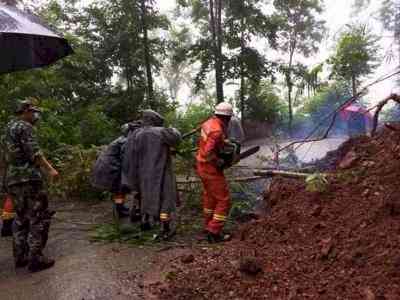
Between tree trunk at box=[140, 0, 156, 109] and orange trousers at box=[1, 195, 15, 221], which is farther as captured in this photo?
tree trunk at box=[140, 0, 156, 109]

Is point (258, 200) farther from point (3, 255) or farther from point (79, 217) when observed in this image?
point (3, 255)

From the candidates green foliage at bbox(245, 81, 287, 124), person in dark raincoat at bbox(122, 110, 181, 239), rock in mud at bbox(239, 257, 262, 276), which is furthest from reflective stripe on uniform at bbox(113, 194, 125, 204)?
green foliage at bbox(245, 81, 287, 124)

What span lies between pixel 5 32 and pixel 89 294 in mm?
2559

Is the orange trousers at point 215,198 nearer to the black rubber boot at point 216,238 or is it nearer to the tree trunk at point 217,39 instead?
the black rubber boot at point 216,238

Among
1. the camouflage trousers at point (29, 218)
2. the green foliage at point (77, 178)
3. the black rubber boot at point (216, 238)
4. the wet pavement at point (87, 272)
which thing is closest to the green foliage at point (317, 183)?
the black rubber boot at point (216, 238)

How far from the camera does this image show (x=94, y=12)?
17.6m

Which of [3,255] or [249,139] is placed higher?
[249,139]

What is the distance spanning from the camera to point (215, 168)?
5645 mm

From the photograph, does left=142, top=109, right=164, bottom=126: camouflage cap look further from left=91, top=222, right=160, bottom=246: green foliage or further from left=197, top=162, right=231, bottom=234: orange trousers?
left=91, top=222, right=160, bottom=246: green foliage

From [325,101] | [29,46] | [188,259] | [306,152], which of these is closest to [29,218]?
[188,259]

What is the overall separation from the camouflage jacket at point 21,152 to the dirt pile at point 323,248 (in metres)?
1.95

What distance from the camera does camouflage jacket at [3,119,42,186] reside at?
4.73m

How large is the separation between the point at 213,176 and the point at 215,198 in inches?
11.4

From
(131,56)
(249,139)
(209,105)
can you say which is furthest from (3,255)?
(249,139)
